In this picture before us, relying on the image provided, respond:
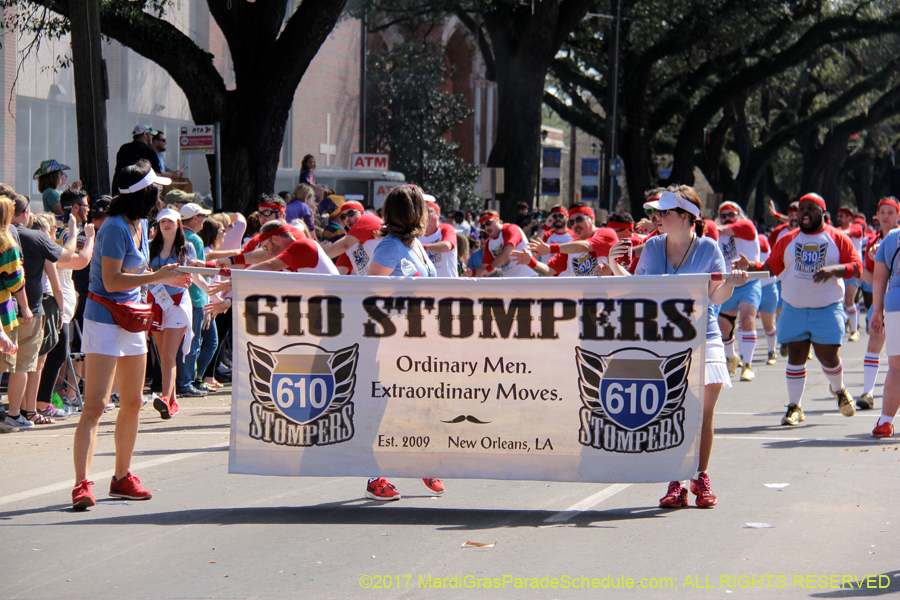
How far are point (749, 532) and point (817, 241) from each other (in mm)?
5184

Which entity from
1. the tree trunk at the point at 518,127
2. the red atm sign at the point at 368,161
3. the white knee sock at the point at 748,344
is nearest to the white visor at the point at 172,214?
the white knee sock at the point at 748,344

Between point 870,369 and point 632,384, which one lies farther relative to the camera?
point 870,369

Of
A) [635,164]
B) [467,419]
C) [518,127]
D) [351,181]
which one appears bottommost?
[467,419]

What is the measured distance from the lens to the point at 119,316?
20.6ft

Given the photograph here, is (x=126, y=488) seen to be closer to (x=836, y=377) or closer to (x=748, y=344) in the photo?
(x=836, y=377)

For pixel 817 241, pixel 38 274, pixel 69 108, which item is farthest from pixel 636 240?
pixel 69 108

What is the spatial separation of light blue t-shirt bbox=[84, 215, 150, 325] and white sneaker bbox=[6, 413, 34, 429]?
3810 millimetres

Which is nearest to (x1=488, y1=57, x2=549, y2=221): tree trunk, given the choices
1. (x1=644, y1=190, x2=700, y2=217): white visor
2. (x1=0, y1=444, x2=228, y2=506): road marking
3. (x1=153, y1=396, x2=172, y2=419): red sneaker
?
(x1=153, y1=396, x2=172, y2=419): red sneaker

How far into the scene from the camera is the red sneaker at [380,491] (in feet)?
22.1

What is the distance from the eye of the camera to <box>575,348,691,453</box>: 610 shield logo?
20.4 ft

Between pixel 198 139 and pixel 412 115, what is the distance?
1159 inches

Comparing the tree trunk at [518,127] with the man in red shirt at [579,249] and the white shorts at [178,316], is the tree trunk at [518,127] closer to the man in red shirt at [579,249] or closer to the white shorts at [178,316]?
the man in red shirt at [579,249]

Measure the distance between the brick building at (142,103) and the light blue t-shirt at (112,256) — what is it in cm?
1107

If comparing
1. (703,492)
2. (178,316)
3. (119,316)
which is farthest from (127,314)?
(178,316)
